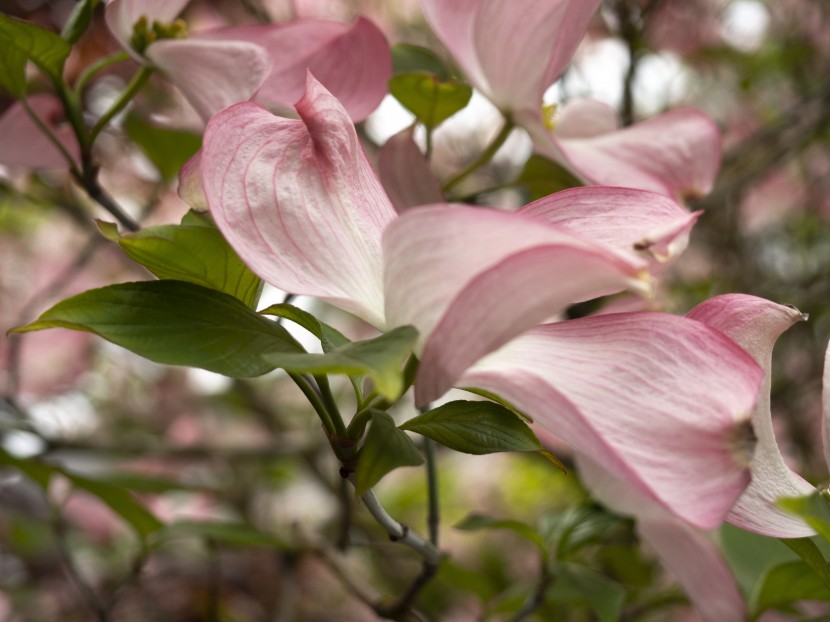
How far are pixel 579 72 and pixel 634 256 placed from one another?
75 cm

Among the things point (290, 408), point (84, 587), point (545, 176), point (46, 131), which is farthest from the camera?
point (290, 408)

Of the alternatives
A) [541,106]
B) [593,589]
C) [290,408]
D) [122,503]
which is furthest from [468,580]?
[290,408]

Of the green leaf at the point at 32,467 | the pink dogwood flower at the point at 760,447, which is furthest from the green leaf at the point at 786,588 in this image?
the green leaf at the point at 32,467

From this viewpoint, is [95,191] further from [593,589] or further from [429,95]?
[593,589]

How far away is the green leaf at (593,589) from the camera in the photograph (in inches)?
19.1

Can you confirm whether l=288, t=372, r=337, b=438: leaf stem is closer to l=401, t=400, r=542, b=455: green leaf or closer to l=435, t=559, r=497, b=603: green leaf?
l=401, t=400, r=542, b=455: green leaf

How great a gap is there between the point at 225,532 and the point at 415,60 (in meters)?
0.38

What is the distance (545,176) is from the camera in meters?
0.56

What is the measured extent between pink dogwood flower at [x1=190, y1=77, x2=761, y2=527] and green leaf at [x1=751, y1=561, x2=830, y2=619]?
24cm

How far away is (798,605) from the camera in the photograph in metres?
0.58

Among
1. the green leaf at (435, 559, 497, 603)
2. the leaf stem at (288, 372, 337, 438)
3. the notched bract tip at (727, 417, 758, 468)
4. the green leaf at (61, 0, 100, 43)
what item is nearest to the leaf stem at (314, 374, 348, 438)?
the leaf stem at (288, 372, 337, 438)

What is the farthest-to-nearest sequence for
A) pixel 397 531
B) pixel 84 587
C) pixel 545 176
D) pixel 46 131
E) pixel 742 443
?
pixel 84 587
pixel 545 176
pixel 46 131
pixel 397 531
pixel 742 443

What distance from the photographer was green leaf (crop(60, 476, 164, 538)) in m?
0.60

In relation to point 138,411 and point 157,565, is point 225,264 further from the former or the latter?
point 138,411
